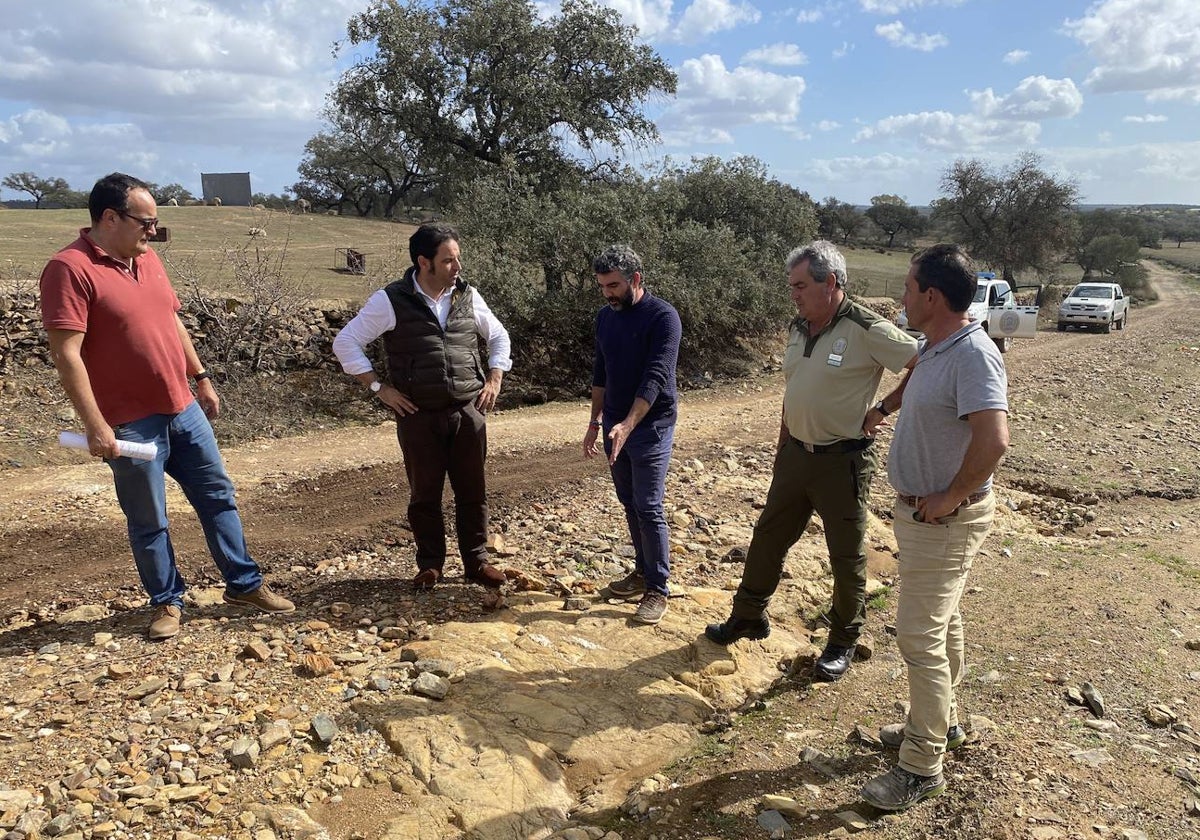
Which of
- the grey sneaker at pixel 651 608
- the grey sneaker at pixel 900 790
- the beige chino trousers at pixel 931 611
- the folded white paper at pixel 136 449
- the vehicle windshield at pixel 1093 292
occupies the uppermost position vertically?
the vehicle windshield at pixel 1093 292

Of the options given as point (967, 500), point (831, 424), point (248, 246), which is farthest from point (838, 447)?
point (248, 246)

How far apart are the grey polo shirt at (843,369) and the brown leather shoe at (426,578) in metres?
2.18

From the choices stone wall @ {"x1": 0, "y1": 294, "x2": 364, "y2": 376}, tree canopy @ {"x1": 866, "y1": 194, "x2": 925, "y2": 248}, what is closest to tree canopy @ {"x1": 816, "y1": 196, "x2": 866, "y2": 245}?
tree canopy @ {"x1": 866, "y1": 194, "x2": 925, "y2": 248}

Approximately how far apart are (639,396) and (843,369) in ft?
3.32

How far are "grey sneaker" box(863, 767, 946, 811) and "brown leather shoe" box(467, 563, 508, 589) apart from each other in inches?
88.2

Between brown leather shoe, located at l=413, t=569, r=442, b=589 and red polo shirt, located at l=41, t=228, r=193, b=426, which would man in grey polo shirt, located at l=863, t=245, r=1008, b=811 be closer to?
brown leather shoe, located at l=413, t=569, r=442, b=589

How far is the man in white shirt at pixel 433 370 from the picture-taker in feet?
13.0

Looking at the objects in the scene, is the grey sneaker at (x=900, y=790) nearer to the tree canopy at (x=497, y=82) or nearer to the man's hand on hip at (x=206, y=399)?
the man's hand on hip at (x=206, y=399)

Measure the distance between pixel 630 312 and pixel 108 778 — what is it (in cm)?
294

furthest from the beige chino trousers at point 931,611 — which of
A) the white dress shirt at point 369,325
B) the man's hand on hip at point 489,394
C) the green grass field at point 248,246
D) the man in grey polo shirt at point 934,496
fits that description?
the green grass field at point 248,246

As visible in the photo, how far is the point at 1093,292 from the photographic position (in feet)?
81.4

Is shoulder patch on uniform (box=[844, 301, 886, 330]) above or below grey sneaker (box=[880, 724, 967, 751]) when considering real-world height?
above

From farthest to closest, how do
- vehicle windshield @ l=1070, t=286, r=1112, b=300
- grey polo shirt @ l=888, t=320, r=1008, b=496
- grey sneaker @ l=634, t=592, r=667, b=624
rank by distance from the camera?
1. vehicle windshield @ l=1070, t=286, r=1112, b=300
2. grey sneaker @ l=634, t=592, r=667, b=624
3. grey polo shirt @ l=888, t=320, r=1008, b=496

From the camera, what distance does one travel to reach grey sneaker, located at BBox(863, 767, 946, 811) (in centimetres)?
293
